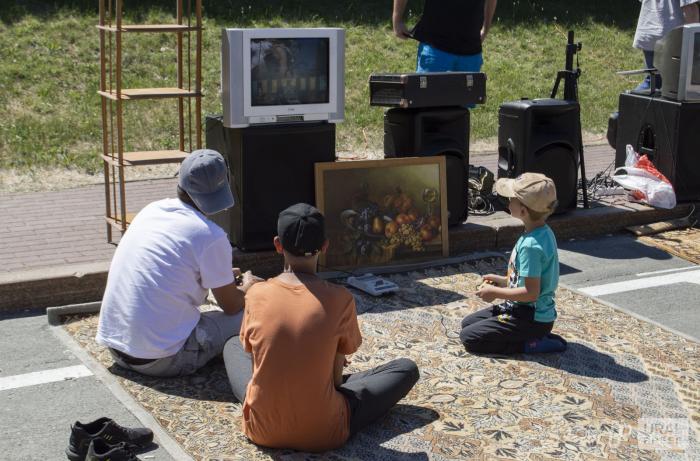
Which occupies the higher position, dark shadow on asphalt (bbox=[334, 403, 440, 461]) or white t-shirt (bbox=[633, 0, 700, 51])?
white t-shirt (bbox=[633, 0, 700, 51])

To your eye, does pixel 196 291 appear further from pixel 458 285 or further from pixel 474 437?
pixel 458 285

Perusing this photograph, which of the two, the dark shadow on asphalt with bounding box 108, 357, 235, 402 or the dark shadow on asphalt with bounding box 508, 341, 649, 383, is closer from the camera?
the dark shadow on asphalt with bounding box 108, 357, 235, 402

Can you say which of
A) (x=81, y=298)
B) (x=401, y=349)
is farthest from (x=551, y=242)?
(x=81, y=298)

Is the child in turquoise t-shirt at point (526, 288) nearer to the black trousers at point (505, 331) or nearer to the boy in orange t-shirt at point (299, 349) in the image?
the black trousers at point (505, 331)

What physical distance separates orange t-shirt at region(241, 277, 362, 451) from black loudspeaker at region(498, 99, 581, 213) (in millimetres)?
4117

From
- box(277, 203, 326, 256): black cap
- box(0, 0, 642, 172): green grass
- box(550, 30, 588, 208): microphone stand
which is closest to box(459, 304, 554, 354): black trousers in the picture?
box(277, 203, 326, 256): black cap

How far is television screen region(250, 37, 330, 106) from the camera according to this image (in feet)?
22.5

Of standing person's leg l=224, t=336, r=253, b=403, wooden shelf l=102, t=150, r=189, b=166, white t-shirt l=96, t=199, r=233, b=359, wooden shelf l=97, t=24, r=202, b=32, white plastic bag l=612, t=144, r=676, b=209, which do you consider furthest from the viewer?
white plastic bag l=612, t=144, r=676, b=209

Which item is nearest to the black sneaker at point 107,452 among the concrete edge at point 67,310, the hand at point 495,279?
the concrete edge at point 67,310

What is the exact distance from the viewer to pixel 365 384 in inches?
189

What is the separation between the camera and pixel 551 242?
18.4ft

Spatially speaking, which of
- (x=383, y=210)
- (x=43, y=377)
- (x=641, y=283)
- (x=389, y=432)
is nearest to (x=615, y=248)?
(x=641, y=283)

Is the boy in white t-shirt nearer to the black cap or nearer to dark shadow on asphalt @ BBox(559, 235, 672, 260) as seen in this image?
the black cap

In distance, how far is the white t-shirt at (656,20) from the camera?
9547 mm
